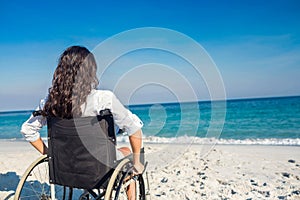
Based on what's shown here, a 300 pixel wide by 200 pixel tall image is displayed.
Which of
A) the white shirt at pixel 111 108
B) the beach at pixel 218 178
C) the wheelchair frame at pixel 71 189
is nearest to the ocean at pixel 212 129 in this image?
the beach at pixel 218 178

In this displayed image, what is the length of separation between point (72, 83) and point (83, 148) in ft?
1.24

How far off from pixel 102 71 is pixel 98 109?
1.12ft

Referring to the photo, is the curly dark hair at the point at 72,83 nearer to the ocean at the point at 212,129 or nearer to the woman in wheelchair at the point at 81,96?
the woman in wheelchair at the point at 81,96

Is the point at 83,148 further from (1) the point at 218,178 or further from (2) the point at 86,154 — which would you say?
(1) the point at 218,178

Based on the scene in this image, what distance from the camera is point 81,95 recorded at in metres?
1.64

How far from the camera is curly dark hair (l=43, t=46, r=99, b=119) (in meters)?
1.64

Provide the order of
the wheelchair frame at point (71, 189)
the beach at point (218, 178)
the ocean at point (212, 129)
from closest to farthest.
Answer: the wheelchair frame at point (71, 189), the beach at point (218, 178), the ocean at point (212, 129)

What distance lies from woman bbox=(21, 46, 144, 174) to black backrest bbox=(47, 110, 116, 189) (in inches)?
2.3

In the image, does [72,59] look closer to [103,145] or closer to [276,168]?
[103,145]

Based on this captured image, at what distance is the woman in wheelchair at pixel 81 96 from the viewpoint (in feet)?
5.34

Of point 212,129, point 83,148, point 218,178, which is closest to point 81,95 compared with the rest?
point 83,148

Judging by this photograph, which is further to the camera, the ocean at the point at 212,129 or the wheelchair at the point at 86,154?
the ocean at the point at 212,129

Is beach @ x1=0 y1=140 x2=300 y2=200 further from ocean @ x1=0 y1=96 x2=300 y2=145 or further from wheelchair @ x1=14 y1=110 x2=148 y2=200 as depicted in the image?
wheelchair @ x1=14 y1=110 x2=148 y2=200

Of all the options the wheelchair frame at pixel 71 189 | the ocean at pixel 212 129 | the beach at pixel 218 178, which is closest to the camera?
the wheelchair frame at pixel 71 189
